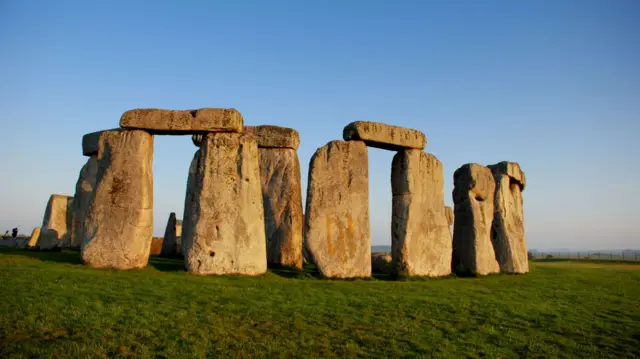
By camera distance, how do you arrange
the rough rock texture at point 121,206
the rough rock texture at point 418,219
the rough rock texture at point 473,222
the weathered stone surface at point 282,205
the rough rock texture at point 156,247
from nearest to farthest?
the rough rock texture at point 121,206 < the rough rock texture at point 418,219 < the rough rock texture at point 473,222 < the weathered stone surface at point 282,205 < the rough rock texture at point 156,247

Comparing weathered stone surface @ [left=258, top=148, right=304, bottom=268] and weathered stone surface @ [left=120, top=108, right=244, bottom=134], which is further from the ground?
weathered stone surface @ [left=120, top=108, right=244, bottom=134]

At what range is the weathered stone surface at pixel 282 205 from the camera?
16750mm

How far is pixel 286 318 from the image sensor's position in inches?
334

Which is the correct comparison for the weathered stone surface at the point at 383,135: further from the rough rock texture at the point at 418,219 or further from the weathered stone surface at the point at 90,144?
the weathered stone surface at the point at 90,144

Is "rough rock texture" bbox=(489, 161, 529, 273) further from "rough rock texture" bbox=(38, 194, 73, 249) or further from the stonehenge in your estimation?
"rough rock texture" bbox=(38, 194, 73, 249)

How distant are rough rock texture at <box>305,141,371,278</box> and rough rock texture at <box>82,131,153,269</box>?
14.4 feet

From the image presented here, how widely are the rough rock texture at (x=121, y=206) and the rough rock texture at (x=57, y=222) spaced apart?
25.2 feet

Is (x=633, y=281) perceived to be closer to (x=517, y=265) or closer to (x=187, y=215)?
(x=517, y=265)

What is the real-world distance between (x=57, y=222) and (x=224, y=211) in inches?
435

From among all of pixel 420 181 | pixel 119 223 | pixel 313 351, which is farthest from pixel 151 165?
pixel 313 351

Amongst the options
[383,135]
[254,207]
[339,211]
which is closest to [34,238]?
[254,207]

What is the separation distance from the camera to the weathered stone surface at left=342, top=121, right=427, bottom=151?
14.4 meters

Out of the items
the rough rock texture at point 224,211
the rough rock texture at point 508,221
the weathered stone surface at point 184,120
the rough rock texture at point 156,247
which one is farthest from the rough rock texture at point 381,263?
the rough rock texture at point 156,247

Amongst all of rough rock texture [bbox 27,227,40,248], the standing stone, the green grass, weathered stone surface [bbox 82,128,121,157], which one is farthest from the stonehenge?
rough rock texture [bbox 27,227,40,248]
